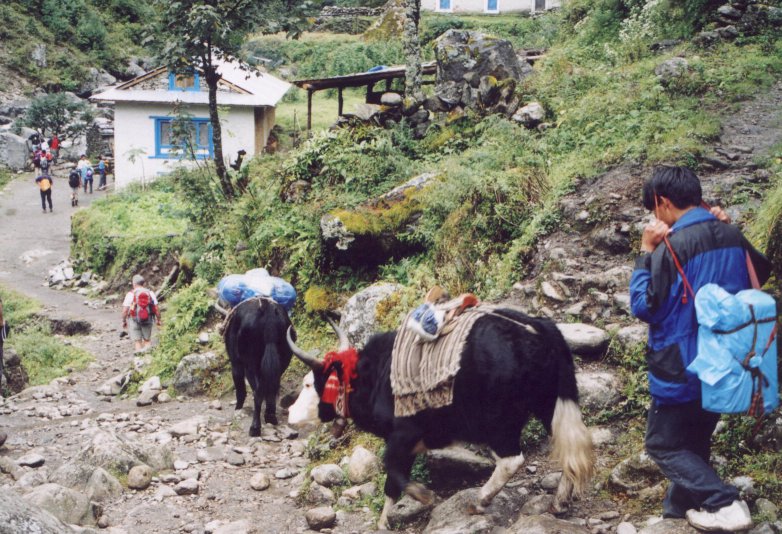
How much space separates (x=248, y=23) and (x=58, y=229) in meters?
11.8

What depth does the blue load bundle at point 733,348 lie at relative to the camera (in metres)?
3.15

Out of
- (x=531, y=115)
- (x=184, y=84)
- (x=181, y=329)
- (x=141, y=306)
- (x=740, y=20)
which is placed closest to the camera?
(x=181, y=329)

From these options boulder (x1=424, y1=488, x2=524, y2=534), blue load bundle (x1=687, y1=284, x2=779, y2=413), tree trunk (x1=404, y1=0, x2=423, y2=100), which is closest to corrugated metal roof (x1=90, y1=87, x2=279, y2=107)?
tree trunk (x1=404, y1=0, x2=423, y2=100)

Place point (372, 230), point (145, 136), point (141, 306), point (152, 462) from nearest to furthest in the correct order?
point (152, 462) → point (372, 230) → point (141, 306) → point (145, 136)

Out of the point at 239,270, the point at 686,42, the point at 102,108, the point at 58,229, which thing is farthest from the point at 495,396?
the point at 102,108

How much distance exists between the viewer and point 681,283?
3367 mm

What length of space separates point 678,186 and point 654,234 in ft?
0.83

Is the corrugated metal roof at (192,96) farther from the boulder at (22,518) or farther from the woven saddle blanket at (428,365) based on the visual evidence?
the boulder at (22,518)

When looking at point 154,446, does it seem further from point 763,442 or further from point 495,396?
point 763,442

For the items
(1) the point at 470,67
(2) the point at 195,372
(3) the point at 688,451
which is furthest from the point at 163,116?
(3) the point at 688,451

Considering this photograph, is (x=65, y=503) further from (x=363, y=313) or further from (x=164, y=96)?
(x=164, y=96)

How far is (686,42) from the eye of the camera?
1305 cm

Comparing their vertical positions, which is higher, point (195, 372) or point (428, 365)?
point (428, 365)

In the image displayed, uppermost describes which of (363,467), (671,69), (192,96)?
(192,96)
